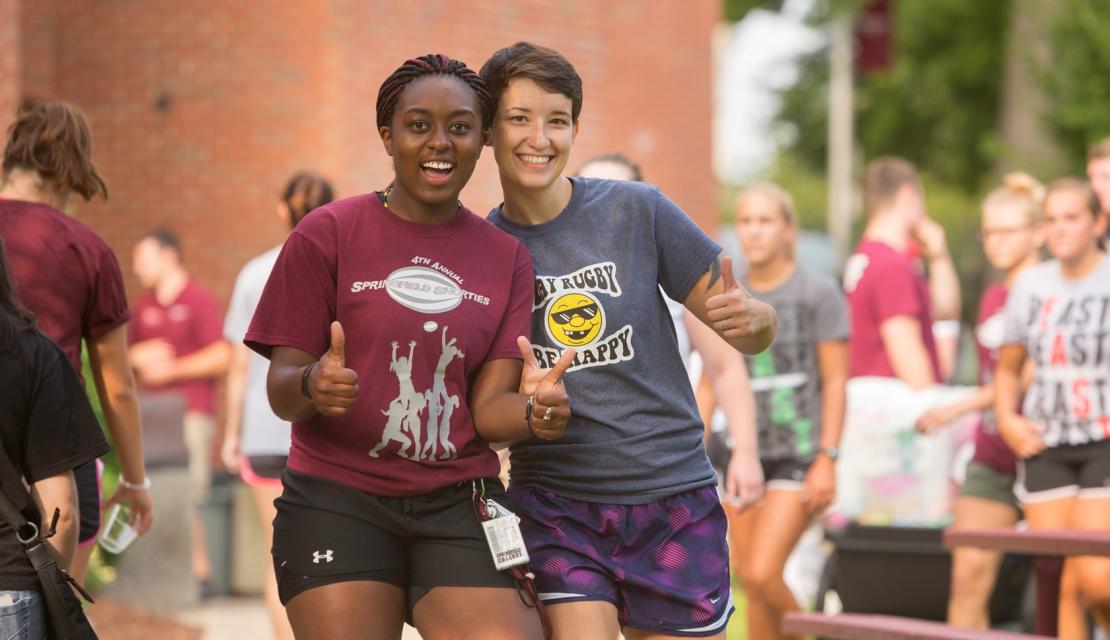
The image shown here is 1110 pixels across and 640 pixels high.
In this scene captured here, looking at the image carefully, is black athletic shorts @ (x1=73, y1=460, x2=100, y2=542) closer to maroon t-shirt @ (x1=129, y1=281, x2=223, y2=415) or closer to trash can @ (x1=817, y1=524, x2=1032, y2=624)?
trash can @ (x1=817, y1=524, x2=1032, y2=624)

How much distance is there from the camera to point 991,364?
9164mm

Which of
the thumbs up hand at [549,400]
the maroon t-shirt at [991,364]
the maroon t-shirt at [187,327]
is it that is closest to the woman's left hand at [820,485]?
the maroon t-shirt at [991,364]

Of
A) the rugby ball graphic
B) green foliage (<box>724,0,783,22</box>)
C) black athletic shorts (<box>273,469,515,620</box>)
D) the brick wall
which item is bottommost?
black athletic shorts (<box>273,469,515,620</box>)

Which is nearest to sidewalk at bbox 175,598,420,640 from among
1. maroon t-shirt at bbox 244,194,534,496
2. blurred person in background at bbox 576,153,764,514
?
blurred person in background at bbox 576,153,764,514

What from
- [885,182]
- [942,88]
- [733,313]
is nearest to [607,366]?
[733,313]

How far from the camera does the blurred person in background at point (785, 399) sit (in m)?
7.36

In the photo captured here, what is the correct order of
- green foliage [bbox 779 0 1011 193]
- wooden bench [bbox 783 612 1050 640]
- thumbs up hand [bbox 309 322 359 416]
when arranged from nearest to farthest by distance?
thumbs up hand [bbox 309 322 359 416]
wooden bench [bbox 783 612 1050 640]
green foliage [bbox 779 0 1011 193]

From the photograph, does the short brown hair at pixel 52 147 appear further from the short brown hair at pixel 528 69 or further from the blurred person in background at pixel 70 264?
the short brown hair at pixel 528 69

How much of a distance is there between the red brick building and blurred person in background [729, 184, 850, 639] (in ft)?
15.2

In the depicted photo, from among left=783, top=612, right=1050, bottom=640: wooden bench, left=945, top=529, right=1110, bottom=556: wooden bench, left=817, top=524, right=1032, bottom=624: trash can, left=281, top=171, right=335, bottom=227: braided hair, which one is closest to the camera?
left=783, top=612, right=1050, bottom=640: wooden bench

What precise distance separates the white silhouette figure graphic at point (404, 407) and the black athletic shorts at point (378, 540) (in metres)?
0.15

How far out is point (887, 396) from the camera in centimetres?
929

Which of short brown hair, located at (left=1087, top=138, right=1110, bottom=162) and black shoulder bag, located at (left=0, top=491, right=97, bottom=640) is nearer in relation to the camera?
black shoulder bag, located at (left=0, top=491, right=97, bottom=640)

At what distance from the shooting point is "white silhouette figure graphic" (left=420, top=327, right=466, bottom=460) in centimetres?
409
